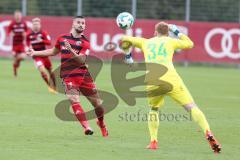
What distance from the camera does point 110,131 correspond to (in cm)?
1369

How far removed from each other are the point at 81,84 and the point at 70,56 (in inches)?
21.9

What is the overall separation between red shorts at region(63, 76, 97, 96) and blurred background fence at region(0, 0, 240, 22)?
891 inches

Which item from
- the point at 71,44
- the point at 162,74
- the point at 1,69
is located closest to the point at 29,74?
the point at 1,69

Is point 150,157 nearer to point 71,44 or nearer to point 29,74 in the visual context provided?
point 71,44

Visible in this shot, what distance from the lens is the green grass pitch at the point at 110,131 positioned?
11.0 metres

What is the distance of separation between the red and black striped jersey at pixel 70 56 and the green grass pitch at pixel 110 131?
1.14m

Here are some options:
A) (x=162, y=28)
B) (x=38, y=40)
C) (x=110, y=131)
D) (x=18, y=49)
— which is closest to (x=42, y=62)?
(x=38, y=40)

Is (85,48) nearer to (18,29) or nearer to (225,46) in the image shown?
(18,29)

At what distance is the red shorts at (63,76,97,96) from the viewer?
13.0 metres

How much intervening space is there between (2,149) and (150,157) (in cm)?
235

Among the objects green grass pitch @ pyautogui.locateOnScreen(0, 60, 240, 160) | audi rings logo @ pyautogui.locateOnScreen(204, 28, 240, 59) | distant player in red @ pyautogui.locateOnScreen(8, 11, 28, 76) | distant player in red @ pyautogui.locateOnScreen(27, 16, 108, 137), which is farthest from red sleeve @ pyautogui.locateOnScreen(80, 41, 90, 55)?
audi rings logo @ pyautogui.locateOnScreen(204, 28, 240, 59)

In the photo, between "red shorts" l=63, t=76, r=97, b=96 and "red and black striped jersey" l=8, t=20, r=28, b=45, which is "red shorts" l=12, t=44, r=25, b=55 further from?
"red shorts" l=63, t=76, r=97, b=96

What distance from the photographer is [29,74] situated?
27.8m

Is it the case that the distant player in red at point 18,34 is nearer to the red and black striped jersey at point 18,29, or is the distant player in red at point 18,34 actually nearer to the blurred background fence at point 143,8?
the red and black striped jersey at point 18,29
